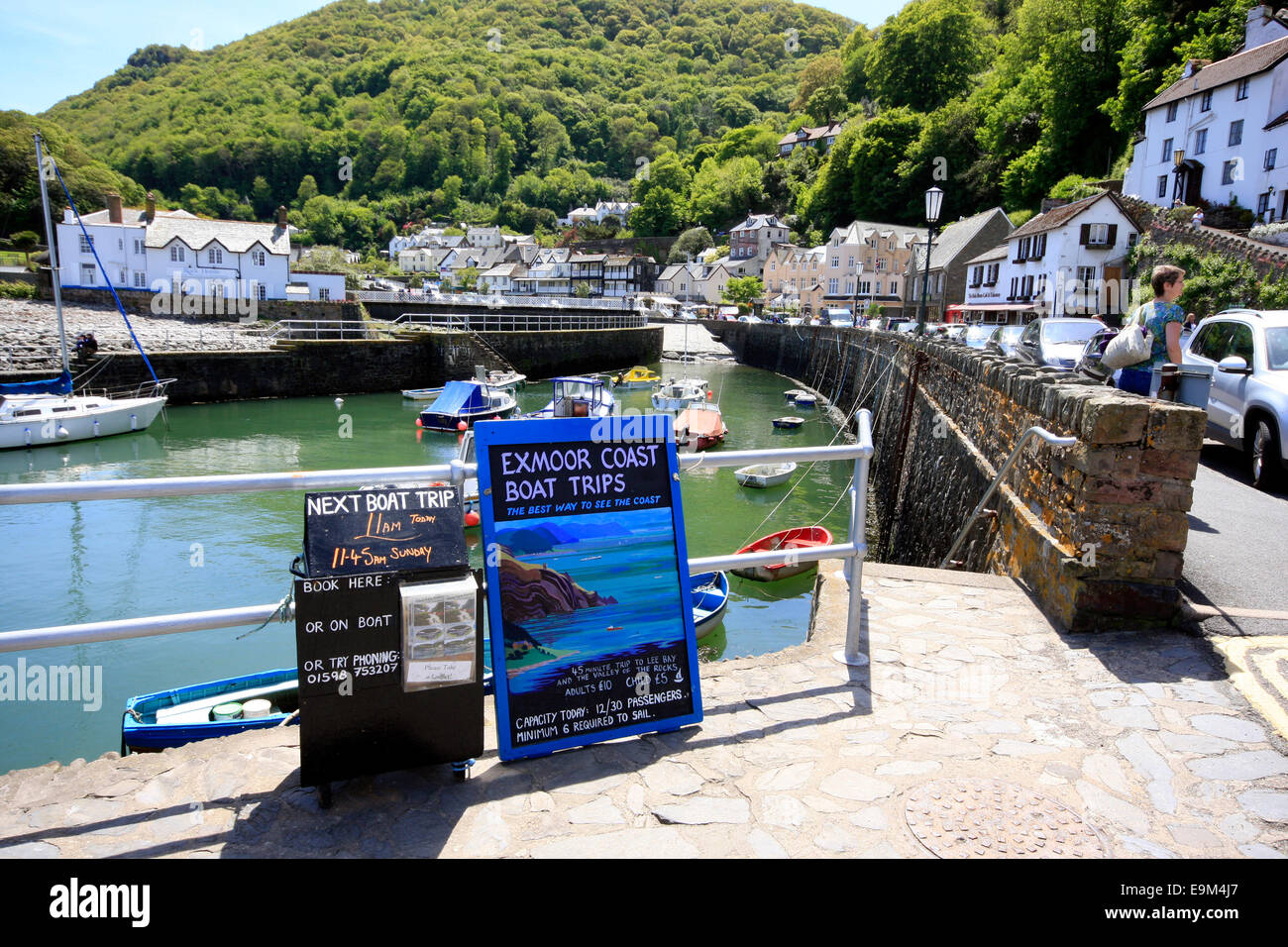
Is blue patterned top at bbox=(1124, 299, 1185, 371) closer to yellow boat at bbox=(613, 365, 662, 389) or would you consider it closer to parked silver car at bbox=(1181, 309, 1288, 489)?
parked silver car at bbox=(1181, 309, 1288, 489)

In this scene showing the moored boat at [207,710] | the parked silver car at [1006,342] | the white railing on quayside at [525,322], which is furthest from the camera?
the white railing on quayside at [525,322]

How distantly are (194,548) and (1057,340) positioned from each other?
18.3 meters

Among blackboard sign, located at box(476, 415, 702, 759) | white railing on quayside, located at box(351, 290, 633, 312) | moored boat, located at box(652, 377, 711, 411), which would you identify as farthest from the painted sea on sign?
white railing on quayside, located at box(351, 290, 633, 312)

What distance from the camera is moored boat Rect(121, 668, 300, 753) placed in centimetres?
633

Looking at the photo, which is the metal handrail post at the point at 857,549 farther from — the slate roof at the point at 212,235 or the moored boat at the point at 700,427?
the slate roof at the point at 212,235

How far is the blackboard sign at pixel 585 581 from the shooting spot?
11.6 ft

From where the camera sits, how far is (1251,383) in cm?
928

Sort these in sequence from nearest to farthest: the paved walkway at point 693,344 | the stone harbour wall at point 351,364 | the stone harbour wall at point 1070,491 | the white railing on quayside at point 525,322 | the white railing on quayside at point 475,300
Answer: the stone harbour wall at point 1070,491
the stone harbour wall at point 351,364
the white railing on quayside at point 525,322
the white railing on quayside at point 475,300
the paved walkway at point 693,344

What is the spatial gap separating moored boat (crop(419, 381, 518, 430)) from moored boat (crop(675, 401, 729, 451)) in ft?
24.8

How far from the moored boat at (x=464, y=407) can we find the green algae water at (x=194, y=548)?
671mm

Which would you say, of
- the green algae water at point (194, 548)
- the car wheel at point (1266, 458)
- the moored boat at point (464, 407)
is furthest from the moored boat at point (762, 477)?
the car wheel at point (1266, 458)

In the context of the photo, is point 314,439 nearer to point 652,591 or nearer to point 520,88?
point 652,591

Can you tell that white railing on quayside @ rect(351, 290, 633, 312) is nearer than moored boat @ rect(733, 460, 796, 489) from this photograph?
No

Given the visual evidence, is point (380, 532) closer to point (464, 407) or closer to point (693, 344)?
point (464, 407)
